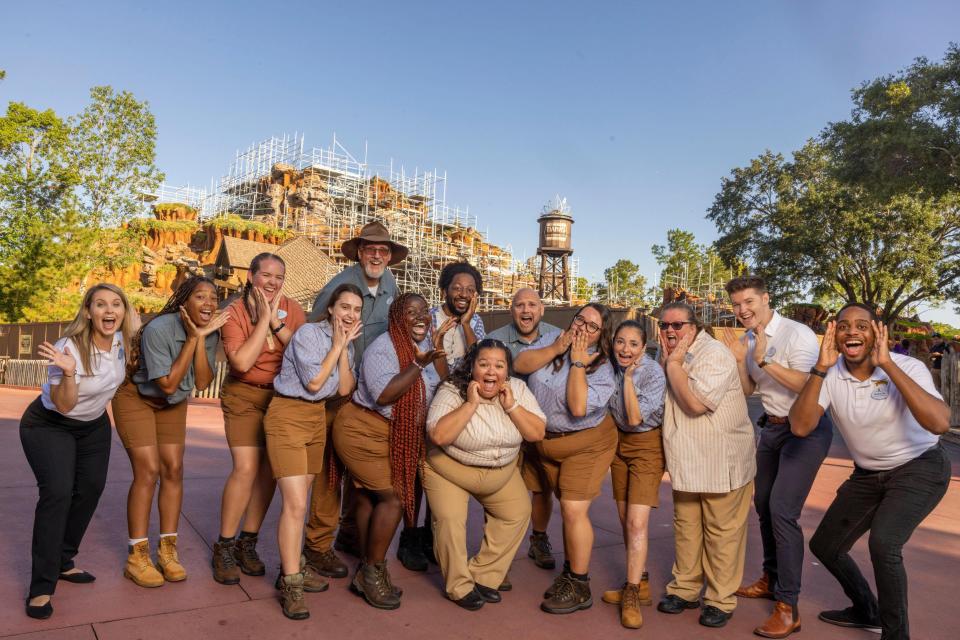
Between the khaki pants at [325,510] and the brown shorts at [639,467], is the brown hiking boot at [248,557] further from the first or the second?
the brown shorts at [639,467]

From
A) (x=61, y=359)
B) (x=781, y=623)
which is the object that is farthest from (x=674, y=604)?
(x=61, y=359)

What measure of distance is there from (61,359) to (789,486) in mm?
3984

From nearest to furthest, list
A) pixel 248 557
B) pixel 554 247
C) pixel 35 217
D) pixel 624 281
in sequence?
pixel 248 557 → pixel 35 217 → pixel 554 247 → pixel 624 281

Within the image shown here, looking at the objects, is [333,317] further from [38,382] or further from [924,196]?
[38,382]

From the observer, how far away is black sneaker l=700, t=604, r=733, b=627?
3.93 m

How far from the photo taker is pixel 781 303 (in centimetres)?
3347

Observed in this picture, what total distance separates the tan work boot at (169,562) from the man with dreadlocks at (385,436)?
1.02 metres

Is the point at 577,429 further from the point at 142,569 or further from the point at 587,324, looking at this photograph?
the point at 142,569

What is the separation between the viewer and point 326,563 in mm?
4527

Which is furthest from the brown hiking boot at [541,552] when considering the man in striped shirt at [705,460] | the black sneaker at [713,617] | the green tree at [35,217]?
the green tree at [35,217]

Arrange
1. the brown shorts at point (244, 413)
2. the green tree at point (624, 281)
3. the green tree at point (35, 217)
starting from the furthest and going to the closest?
the green tree at point (624, 281), the green tree at point (35, 217), the brown shorts at point (244, 413)

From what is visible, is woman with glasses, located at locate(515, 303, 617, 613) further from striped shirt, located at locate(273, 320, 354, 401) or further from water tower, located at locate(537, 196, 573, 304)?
water tower, located at locate(537, 196, 573, 304)

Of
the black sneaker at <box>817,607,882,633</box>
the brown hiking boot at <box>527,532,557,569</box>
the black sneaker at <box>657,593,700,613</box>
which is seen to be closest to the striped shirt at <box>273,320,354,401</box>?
the brown hiking boot at <box>527,532,557,569</box>

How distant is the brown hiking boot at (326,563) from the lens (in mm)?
4484
